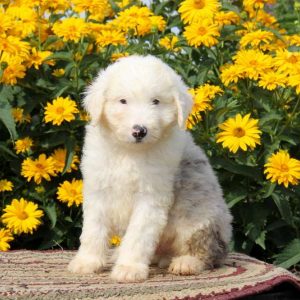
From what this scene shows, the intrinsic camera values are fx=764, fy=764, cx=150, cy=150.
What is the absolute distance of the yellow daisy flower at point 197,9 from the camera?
5555mm

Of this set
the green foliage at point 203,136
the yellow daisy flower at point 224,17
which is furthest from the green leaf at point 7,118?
the yellow daisy flower at point 224,17

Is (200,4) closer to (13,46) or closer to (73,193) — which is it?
(13,46)

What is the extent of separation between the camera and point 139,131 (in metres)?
3.75

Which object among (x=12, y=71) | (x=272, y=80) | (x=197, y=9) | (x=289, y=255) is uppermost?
(x=197, y=9)

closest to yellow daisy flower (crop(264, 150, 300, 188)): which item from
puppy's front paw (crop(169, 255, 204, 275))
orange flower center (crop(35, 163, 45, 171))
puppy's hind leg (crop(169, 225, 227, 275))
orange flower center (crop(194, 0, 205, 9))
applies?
puppy's hind leg (crop(169, 225, 227, 275))

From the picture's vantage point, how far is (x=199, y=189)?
424 centimetres

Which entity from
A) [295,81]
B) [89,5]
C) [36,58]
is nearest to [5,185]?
[36,58]

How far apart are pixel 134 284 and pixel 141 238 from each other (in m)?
0.26

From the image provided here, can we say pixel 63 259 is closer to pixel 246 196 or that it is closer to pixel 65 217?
pixel 65 217

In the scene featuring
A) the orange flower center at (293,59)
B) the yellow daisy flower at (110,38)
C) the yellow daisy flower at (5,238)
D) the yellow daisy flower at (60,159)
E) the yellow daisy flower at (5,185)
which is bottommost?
the yellow daisy flower at (5,238)

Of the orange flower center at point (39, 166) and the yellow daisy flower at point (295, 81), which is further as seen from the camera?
the orange flower center at point (39, 166)

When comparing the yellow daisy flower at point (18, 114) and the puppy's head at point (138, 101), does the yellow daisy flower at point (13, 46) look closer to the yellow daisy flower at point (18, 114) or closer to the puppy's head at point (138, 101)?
the yellow daisy flower at point (18, 114)

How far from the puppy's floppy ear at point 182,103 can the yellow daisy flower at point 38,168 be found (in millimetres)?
1684

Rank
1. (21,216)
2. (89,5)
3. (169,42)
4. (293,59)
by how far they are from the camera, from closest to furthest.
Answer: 1. (293,59)
2. (21,216)
3. (89,5)
4. (169,42)
